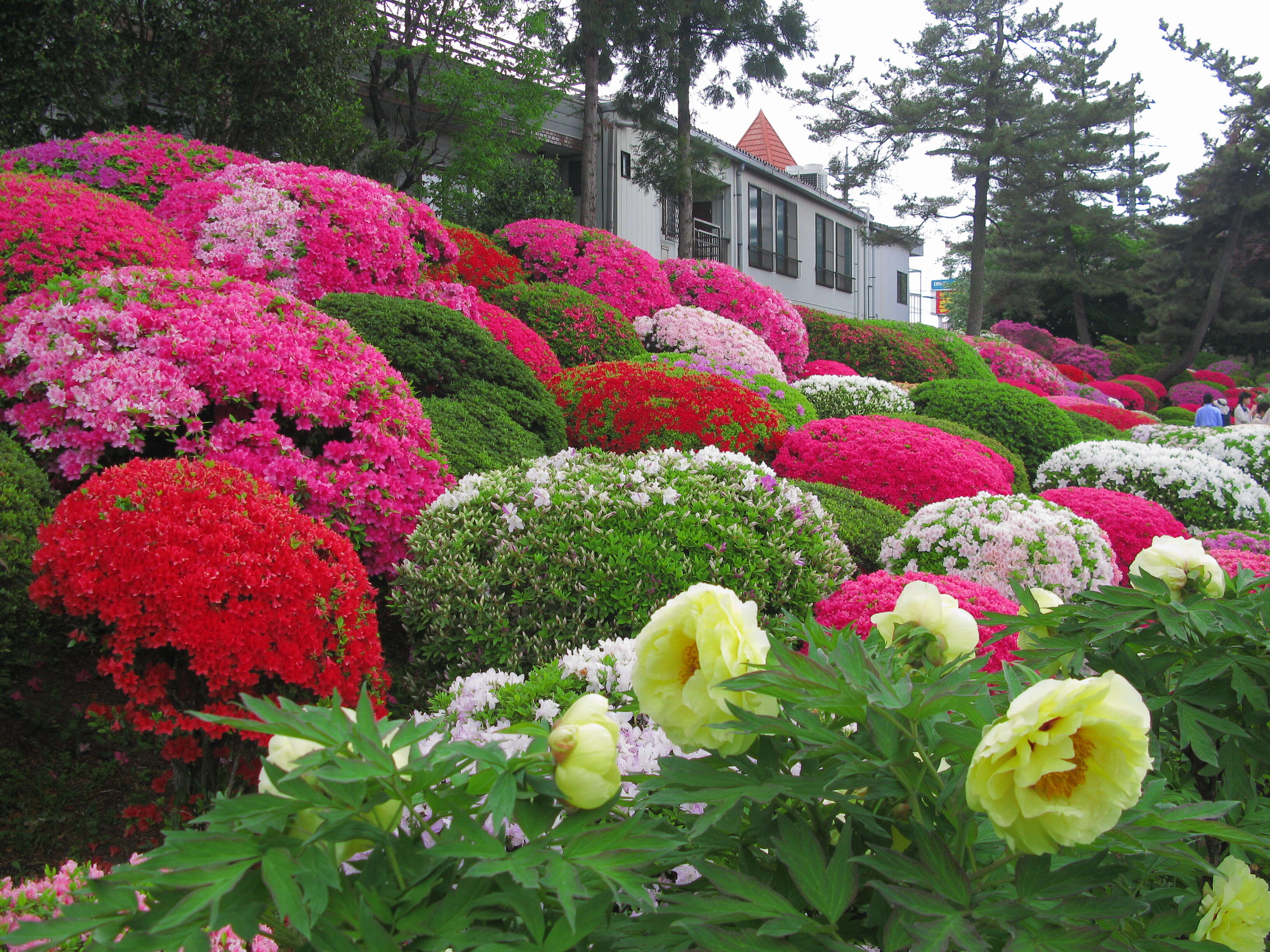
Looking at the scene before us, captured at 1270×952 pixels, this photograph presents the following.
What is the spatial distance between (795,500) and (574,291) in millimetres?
7904

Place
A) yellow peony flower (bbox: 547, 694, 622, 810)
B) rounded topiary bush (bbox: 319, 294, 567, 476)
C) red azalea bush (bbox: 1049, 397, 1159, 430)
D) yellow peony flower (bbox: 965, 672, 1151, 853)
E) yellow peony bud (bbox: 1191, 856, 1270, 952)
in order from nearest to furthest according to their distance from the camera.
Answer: yellow peony flower (bbox: 965, 672, 1151, 853) → yellow peony flower (bbox: 547, 694, 622, 810) → yellow peony bud (bbox: 1191, 856, 1270, 952) → rounded topiary bush (bbox: 319, 294, 567, 476) → red azalea bush (bbox: 1049, 397, 1159, 430)

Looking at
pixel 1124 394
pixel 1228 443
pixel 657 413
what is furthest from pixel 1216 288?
pixel 657 413

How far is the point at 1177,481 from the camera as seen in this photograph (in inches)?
328

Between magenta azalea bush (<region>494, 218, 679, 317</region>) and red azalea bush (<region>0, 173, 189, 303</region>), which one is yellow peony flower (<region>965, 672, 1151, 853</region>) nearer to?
red azalea bush (<region>0, 173, 189, 303</region>)

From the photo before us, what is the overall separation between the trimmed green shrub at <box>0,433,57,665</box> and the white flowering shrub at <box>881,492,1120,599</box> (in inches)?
176

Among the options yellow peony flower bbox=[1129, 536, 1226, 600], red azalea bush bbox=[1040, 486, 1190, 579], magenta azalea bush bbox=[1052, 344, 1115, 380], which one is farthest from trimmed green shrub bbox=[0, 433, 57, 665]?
magenta azalea bush bbox=[1052, 344, 1115, 380]

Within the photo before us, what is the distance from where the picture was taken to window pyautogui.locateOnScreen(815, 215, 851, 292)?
118ft

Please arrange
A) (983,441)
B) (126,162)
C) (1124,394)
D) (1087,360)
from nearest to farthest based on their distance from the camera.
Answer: (126,162) → (983,441) → (1124,394) → (1087,360)

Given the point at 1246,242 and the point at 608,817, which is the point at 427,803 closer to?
the point at 608,817

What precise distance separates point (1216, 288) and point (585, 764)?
39184 mm

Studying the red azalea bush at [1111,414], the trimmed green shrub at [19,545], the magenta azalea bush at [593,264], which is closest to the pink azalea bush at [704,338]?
the magenta azalea bush at [593,264]

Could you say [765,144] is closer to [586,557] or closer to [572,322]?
[572,322]

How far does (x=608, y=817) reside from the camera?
3.84 ft

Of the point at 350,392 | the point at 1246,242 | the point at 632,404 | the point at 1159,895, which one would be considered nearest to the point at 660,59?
the point at 632,404
